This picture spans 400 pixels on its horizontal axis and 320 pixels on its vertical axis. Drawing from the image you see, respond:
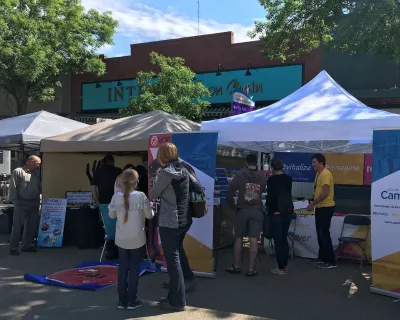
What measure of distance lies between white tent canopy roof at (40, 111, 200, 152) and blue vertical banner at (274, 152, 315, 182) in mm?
2807

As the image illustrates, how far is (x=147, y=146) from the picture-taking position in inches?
294

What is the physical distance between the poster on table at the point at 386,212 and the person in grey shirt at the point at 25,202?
18.5 feet

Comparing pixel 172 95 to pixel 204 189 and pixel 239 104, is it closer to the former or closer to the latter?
pixel 239 104

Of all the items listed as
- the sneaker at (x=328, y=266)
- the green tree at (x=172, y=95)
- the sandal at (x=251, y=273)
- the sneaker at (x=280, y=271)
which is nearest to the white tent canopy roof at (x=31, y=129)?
the green tree at (x=172, y=95)

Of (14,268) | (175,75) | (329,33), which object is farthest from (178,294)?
(175,75)

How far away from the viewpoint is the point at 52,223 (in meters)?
8.35

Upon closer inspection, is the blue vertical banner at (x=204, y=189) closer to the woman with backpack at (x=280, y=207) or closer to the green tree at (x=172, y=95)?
the woman with backpack at (x=280, y=207)

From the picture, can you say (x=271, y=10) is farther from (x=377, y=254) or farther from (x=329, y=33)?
(x=377, y=254)

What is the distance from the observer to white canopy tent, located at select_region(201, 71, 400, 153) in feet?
18.3

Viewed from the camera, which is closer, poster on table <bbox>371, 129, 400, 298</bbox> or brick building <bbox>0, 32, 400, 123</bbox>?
poster on table <bbox>371, 129, 400, 298</bbox>

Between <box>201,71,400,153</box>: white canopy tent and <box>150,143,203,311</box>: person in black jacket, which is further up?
<box>201,71,400,153</box>: white canopy tent

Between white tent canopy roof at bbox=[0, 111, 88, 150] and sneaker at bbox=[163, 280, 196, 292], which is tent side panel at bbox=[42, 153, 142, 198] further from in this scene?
sneaker at bbox=[163, 280, 196, 292]

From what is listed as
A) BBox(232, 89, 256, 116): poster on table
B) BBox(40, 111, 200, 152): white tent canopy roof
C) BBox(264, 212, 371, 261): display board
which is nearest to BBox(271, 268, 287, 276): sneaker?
BBox(264, 212, 371, 261): display board

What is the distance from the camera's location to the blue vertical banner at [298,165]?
10.2m
